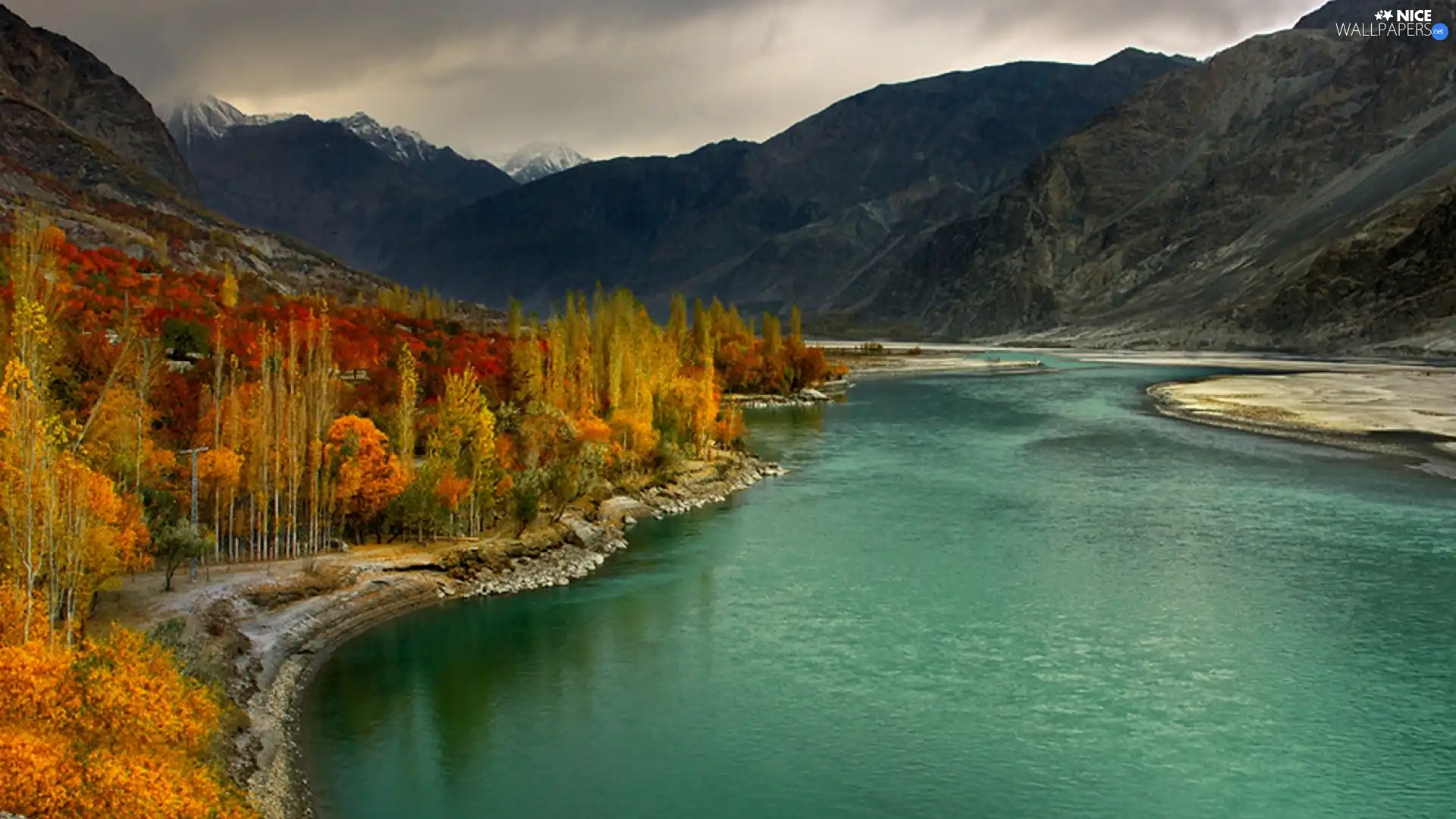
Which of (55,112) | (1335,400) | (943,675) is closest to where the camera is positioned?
(943,675)

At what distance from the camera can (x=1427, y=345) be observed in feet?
436

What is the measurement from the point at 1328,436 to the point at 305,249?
5339 inches

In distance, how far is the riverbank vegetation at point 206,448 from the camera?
1653 centimetres

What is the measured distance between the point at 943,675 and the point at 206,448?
2354 cm

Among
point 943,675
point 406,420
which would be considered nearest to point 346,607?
point 406,420

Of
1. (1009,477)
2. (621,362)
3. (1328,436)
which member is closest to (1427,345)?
(1328,436)

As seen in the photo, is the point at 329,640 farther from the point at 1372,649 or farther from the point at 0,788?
the point at 1372,649

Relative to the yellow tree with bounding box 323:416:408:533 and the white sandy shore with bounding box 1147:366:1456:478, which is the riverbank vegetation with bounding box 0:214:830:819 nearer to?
the yellow tree with bounding box 323:416:408:533

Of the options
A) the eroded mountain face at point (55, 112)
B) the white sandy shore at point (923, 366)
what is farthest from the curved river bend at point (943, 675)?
the eroded mountain face at point (55, 112)

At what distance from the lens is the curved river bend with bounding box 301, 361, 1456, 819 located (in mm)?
20750

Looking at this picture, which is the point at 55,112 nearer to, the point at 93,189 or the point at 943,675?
the point at 93,189

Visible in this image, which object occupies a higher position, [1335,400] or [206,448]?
[206,448]

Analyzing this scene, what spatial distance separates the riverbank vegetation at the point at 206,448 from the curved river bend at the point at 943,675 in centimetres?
459

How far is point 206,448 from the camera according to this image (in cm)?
3491
